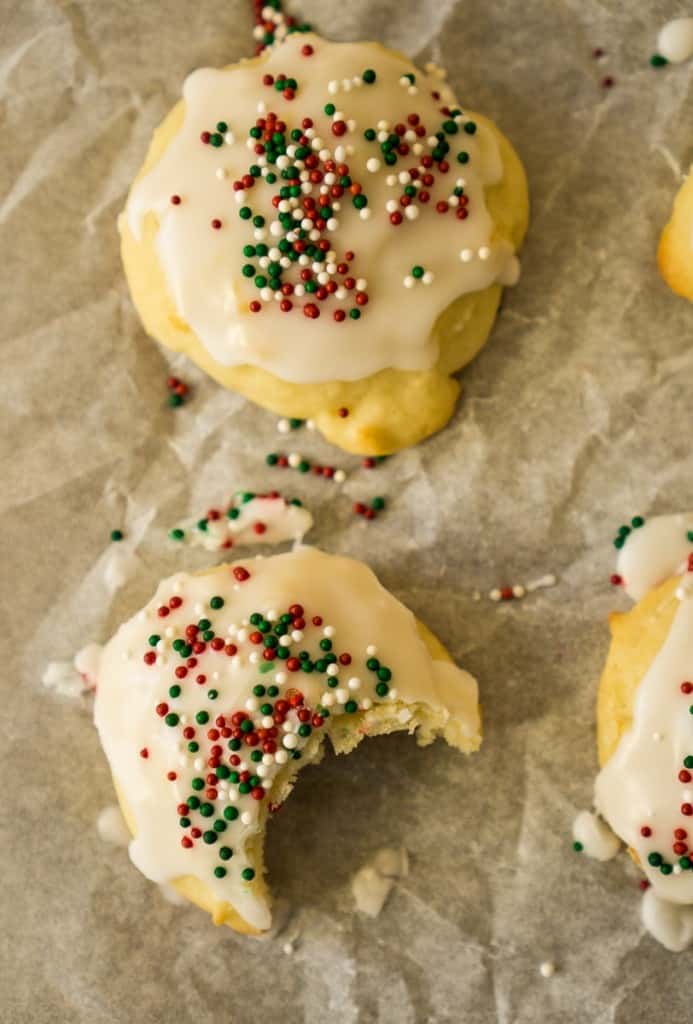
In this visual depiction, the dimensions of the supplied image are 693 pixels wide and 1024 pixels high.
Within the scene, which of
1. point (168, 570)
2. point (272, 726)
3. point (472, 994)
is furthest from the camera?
point (168, 570)

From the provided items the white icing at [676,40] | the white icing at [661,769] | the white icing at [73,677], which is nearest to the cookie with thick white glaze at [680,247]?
the white icing at [676,40]

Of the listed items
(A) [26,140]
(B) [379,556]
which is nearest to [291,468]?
(B) [379,556]

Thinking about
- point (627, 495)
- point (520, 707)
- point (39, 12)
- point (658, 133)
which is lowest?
point (520, 707)

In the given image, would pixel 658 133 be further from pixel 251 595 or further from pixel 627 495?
pixel 251 595

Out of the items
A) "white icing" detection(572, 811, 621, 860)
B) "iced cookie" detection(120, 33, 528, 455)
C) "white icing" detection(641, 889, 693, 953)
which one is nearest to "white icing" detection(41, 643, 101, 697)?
"iced cookie" detection(120, 33, 528, 455)

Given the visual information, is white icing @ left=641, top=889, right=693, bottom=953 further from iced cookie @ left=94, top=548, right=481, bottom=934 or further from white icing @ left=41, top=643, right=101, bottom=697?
white icing @ left=41, top=643, right=101, bottom=697
